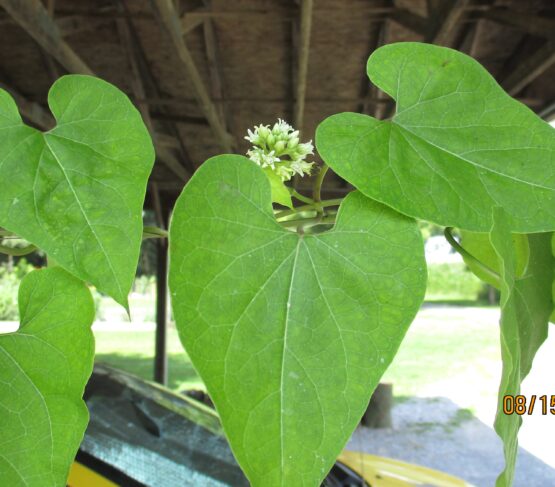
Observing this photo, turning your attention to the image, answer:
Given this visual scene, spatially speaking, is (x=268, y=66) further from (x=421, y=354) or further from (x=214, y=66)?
(x=421, y=354)

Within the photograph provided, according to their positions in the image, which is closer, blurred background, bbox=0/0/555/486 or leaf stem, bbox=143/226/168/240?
leaf stem, bbox=143/226/168/240

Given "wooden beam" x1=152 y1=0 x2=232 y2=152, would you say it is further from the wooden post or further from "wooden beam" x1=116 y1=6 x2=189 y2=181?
the wooden post

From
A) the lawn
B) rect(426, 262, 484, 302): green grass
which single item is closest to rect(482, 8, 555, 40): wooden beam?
the lawn

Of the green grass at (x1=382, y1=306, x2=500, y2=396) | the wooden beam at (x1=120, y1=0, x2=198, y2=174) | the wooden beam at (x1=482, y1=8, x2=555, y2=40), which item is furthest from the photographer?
the green grass at (x1=382, y1=306, x2=500, y2=396)

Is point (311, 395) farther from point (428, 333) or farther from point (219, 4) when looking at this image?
point (428, 333)

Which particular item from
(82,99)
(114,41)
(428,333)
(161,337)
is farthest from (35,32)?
(428,333)

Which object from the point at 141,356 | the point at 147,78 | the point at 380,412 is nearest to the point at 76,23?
the point at 147,78

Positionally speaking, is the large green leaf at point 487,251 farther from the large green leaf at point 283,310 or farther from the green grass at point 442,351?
the green grass at point 442,351
